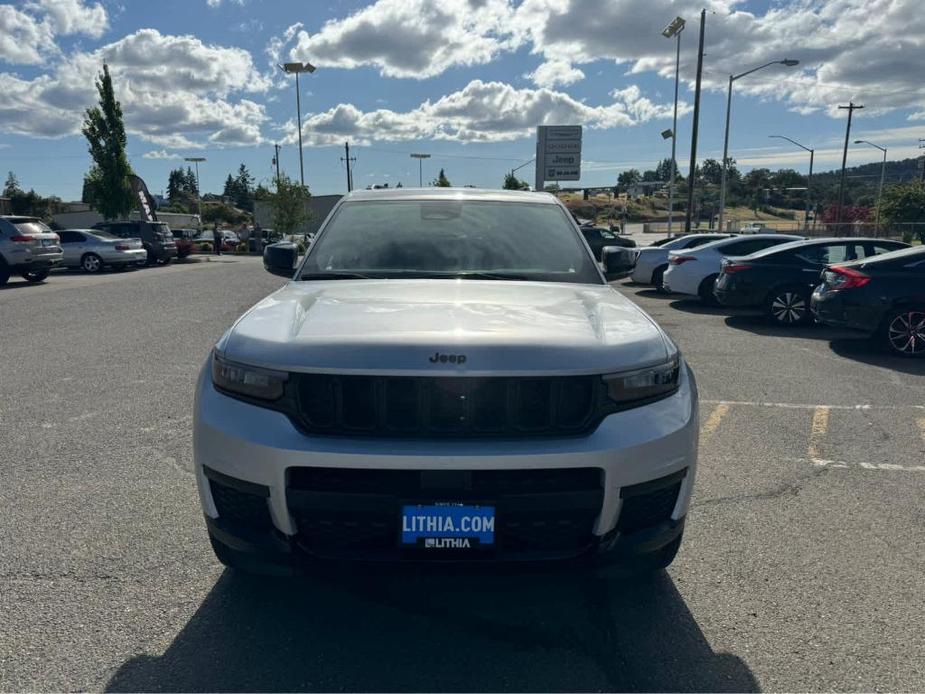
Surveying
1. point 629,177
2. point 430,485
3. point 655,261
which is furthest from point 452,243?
point 629,177

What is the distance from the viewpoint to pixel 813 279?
1103 centimetres

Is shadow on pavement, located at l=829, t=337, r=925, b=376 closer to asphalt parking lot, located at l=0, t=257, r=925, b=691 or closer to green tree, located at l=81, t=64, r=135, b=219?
asphalt parking lot, located at l=0, t=257, r=925, b=691

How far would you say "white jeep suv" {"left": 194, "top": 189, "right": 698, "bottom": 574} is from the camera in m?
2.31

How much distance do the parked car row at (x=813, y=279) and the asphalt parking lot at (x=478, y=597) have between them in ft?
11.9

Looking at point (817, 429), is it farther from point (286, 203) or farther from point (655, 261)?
point (286, 203)

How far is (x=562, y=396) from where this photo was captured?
7.93ft

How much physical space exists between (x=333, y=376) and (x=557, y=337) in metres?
0.80

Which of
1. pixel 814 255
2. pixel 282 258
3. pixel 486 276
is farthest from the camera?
pixel 814 255

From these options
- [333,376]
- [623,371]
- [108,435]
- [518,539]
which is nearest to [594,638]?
[518,539]

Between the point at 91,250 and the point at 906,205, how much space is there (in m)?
53.6

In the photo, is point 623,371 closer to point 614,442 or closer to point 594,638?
point 614,442

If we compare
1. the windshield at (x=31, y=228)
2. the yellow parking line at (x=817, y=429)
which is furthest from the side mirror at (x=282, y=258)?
the windshield at (x=31, y=228)

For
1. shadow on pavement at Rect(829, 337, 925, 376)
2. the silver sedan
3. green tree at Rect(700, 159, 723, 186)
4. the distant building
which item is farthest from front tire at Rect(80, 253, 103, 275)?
green tree at Rect(700, 159, 723, 186)

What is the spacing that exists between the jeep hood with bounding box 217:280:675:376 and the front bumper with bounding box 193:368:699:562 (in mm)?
224
